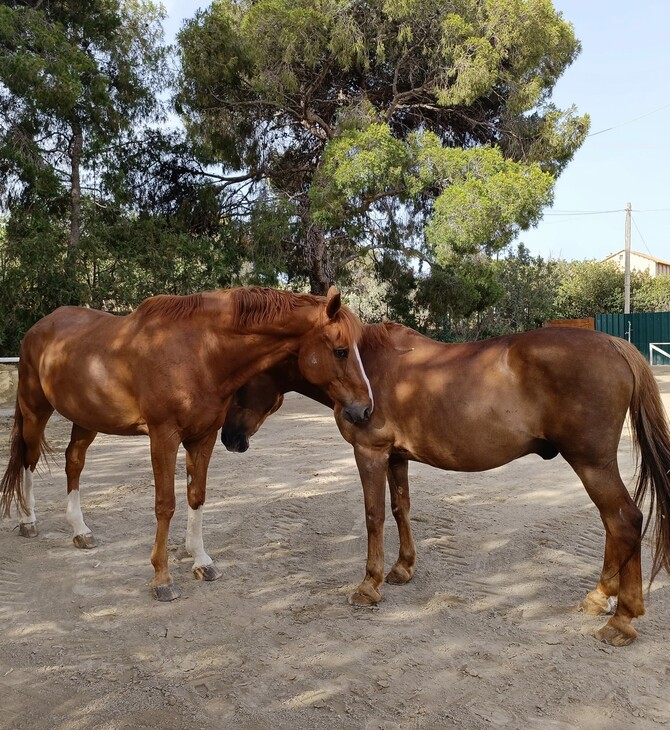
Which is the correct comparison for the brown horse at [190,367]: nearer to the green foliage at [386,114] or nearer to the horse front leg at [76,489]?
the horse front leg at [76,489]

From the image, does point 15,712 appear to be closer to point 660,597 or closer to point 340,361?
point 340,361

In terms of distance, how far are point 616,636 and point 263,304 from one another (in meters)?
2.47

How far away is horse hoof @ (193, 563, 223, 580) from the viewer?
3.69m

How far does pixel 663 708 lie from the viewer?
7.66 feet

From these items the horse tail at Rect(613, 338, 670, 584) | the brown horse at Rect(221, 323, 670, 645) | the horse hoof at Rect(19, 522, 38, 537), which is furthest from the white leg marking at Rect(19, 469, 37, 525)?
the horse tail at Rect(613, 338, 670, 584)

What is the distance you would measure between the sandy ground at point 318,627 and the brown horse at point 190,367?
1.23 feet

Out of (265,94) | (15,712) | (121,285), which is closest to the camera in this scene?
(15,712)

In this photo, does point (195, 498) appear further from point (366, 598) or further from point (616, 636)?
point (616, 636)

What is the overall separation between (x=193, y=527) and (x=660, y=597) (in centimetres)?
277

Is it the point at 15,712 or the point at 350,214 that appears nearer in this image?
the point at 15,712

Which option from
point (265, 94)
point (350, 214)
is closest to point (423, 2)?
point (265, 94)

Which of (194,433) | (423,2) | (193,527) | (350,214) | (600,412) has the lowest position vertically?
(193,527)

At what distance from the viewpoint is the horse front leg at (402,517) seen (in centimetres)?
365

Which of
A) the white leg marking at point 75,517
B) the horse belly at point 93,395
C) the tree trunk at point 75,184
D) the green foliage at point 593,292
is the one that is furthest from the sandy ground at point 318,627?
the green foliage at point 593,292
